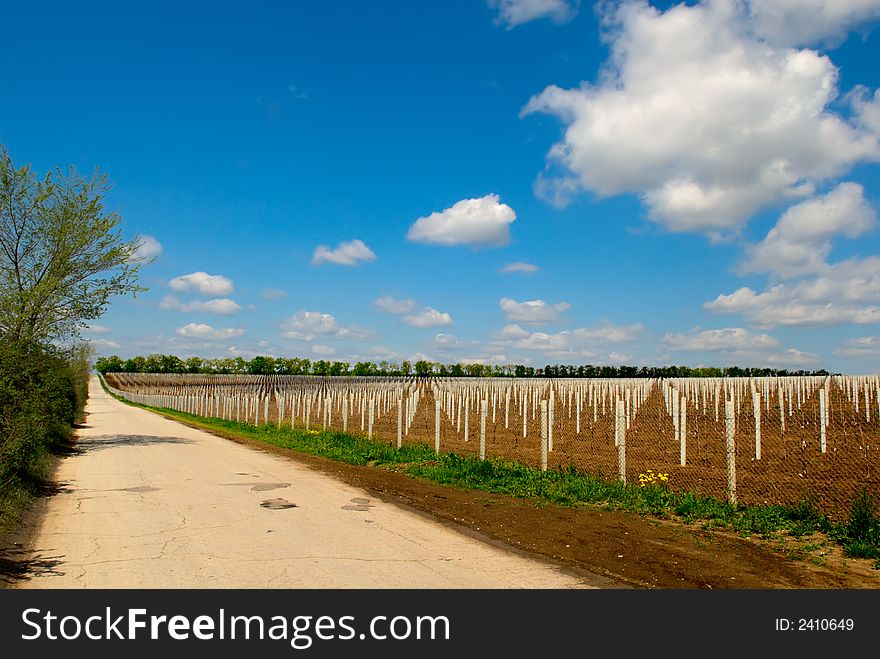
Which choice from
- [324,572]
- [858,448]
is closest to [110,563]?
[324,572]

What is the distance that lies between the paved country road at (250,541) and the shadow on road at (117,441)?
8.00 m

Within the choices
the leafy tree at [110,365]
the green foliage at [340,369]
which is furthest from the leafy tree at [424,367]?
the leafy tree at [110,365]

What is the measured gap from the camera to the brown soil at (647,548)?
6898 mm

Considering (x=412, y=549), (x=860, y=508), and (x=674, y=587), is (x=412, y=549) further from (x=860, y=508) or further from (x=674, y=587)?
(x=860, y=508)

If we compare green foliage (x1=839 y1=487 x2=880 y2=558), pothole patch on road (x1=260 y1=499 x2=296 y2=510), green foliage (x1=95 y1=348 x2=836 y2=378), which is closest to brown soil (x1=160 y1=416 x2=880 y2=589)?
green foliage (x1=839 y1=487 x2=880 y2=558)

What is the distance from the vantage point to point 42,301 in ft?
64.2

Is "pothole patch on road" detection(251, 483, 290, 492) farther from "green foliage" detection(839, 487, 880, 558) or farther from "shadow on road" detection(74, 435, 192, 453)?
"shadow on road" detection(74, 435, 192, 453)

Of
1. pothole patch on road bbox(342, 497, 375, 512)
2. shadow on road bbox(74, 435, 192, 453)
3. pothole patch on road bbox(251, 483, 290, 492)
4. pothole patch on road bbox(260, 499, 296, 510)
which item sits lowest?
shadow on road bbox(74, 435, 192, 453)

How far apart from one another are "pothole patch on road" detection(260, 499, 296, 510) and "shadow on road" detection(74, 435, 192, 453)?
12.3m

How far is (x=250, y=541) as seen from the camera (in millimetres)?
7996

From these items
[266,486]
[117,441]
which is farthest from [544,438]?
[117,441]

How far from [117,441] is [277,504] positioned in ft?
53.3

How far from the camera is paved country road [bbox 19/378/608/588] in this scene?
6359 millimetres

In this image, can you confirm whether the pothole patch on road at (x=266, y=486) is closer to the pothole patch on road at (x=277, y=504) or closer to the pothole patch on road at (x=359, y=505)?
the pothole patch on road at (x=277, y=504)
